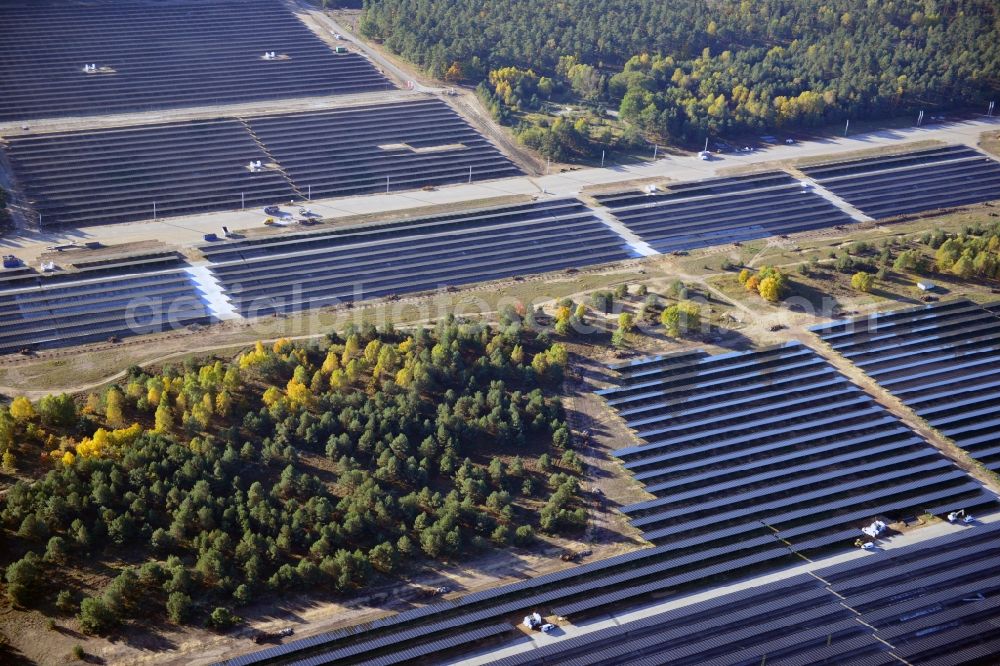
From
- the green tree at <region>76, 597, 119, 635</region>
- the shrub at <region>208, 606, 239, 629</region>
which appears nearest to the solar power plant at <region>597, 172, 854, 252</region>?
the shrub at <region>208, 606, 239, 629</region>

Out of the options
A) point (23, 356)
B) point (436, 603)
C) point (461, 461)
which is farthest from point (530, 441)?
point (23, 356)

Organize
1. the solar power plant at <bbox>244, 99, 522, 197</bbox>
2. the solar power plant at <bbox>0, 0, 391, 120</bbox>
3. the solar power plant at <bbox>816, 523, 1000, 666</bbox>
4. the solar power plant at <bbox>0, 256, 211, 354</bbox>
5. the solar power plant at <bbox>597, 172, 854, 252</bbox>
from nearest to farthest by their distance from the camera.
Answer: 1. the solar power plant at <bbox>816, 523, 1000, 666</bbox>
2. the solar power plant at <bbox>0, 256, 211, 354</bbox>
3. the solar power plant at <bbox>597, 172, 854, 252</bbox>
4. the solar power plant at <bbox>244, 99, 522, 197</bbox>
5. the solar power plant at <bbox>0, 0, 391, 120</bbox>

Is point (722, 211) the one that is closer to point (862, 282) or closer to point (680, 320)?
point (862, 282)

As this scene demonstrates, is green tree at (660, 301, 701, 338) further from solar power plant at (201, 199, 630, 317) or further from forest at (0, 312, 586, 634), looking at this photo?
solar power plant at (201, 199, 630, 317)

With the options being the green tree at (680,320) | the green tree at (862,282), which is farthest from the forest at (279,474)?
the green tree at (862,282)

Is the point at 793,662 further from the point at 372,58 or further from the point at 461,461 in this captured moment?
the point at 372,58

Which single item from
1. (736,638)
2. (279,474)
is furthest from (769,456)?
(279,474)
